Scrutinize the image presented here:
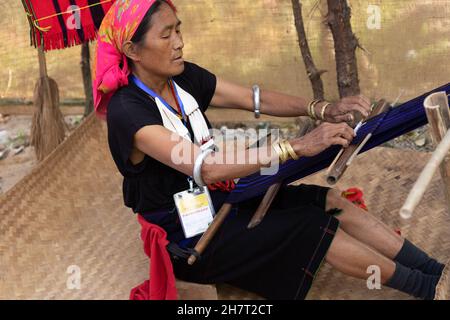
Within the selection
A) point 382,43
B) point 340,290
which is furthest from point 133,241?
point 382,43

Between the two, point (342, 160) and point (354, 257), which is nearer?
point (342, 160)

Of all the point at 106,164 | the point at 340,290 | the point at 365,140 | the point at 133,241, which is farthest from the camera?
the point at 106,164

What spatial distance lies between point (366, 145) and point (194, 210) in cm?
61

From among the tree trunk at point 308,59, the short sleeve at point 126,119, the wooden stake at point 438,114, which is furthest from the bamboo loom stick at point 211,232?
the tree trunk at point 308,59

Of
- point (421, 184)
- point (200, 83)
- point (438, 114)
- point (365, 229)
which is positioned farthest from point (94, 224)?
point (421, 184)

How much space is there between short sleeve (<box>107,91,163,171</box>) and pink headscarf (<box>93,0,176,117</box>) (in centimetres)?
5

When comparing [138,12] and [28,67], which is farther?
[28,67]

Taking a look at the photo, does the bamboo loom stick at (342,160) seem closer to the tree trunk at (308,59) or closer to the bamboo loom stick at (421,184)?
the bamboo loom stick at (421,184)

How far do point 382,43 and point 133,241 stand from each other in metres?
1.94

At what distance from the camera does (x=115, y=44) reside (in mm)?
2279

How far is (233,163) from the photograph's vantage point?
2146mm

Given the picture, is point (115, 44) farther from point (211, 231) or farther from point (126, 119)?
point (211, 231)

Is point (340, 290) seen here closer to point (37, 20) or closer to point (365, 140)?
point (365, 140)

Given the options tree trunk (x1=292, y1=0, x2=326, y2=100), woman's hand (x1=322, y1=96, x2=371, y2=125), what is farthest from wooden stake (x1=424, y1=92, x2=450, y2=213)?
tree trunk (x1=292, y1=0, x2=326, y2=100)
